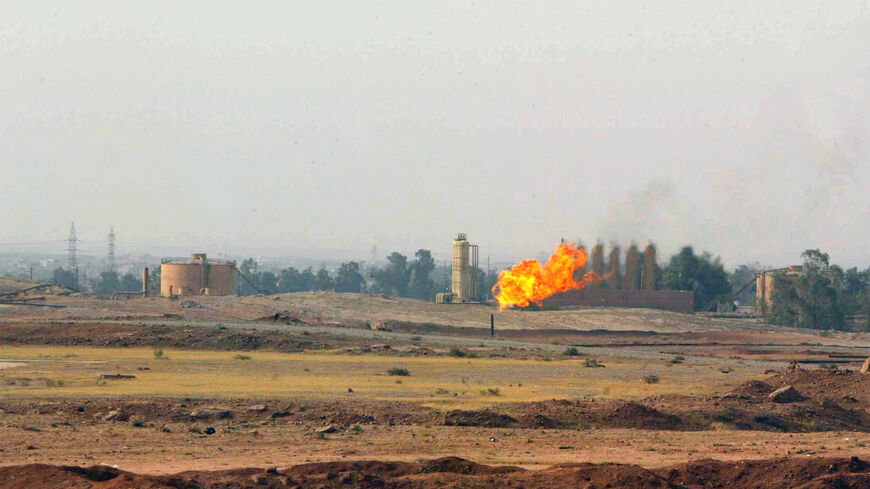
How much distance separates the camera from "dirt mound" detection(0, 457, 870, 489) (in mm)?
20422

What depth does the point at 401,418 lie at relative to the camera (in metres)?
33.5

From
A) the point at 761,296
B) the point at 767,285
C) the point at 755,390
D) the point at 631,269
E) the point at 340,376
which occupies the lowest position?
the point at 340,376

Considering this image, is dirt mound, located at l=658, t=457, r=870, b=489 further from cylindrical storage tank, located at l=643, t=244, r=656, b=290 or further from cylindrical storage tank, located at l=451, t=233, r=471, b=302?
cylindrical storage tank, located at l=643, t=244, r=656, b=290

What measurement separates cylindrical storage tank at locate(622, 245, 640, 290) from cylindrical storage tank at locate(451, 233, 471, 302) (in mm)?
19316

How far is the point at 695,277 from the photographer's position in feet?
478

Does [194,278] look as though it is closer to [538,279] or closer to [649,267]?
[538,279]

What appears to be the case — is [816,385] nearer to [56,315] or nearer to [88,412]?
[88,412]

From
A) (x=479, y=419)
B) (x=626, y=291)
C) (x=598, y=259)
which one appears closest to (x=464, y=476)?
(x=479, y=419)

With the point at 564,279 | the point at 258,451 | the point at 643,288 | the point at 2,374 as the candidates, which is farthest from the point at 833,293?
the point at 258,451

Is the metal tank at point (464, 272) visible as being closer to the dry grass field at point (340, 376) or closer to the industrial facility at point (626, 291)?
the industrial facility at point (626, 291)

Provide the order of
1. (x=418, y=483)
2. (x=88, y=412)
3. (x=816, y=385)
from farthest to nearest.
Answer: (x=816, y=385) < (x=88, y=412) < (x=418, y=483)

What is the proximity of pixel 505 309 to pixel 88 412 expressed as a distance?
83216 mm

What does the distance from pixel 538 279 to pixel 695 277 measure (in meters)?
38.0

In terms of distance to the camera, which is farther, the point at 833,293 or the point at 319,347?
the point at 833,293
